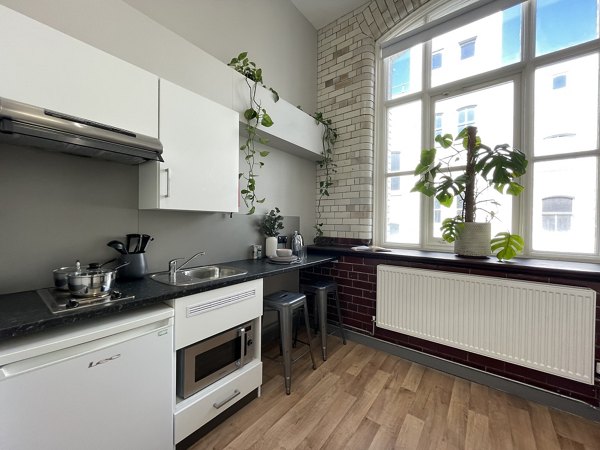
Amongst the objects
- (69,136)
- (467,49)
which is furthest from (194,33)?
(467,49)

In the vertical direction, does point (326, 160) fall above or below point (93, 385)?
above

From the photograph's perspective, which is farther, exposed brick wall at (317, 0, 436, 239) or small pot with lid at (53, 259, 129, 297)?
exposed brick wall at (317, 0, 436, 239)

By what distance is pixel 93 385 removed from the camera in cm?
106

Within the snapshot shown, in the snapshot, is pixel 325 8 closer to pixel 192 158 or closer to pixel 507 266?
pixel 192 158

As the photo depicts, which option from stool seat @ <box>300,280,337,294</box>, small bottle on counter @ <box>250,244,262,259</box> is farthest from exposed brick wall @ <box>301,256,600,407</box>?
small bottle on counter @ <box>250,244,262,259</box>

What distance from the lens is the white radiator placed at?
171 cm

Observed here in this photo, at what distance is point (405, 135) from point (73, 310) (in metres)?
3.24

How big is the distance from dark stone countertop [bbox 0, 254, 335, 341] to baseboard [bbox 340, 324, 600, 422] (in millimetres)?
1688

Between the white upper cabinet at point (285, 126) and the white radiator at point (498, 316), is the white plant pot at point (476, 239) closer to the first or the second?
the white radiator at point (498, 316)

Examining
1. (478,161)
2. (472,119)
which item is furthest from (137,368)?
(472,119)

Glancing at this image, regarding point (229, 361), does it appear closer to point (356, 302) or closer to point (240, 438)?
point (240, 438)

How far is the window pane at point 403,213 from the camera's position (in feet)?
9.40

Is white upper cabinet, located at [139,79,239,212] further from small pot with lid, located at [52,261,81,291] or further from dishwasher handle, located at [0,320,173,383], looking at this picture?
dishwasher handle, located at [0,320,173,383]

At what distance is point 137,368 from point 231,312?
576 mm
